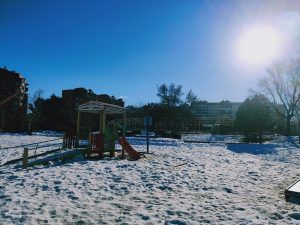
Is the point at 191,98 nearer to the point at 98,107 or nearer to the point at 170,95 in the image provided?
the point at 170,95

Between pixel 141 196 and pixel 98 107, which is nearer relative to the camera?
pixel 141 196

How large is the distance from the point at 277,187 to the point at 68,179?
21.5ft

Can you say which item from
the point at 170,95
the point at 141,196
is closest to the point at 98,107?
the point at 141,196

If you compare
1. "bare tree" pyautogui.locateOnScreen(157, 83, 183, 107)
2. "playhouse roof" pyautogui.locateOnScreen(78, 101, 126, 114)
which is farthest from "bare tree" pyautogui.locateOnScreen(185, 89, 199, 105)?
"playhouse roof" pyautogui.locateOnScreen(78, 101, 126, 114)

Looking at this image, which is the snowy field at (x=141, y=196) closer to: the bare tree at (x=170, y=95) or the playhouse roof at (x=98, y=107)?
the playhouse roof at (x=98, y=107)

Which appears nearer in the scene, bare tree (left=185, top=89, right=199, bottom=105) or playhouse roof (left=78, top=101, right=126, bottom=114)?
playhouse roof (left=78, top=101, right=126, bottom=114)

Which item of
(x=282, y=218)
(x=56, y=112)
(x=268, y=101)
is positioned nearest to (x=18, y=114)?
(x=56, y=112)

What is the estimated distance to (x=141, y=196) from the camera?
884cm

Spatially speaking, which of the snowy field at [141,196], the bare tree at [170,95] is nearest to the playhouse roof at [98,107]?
the snowy field at [141,196]

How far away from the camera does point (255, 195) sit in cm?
944

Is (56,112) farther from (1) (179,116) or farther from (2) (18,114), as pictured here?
(1) (179,116)

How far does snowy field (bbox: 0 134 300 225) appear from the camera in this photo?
6961mm

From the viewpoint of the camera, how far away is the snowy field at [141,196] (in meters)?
6.96

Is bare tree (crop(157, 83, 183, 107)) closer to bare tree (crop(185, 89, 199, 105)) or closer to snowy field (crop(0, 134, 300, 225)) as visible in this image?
bare tree (crop(185, 89, 199, 105))
